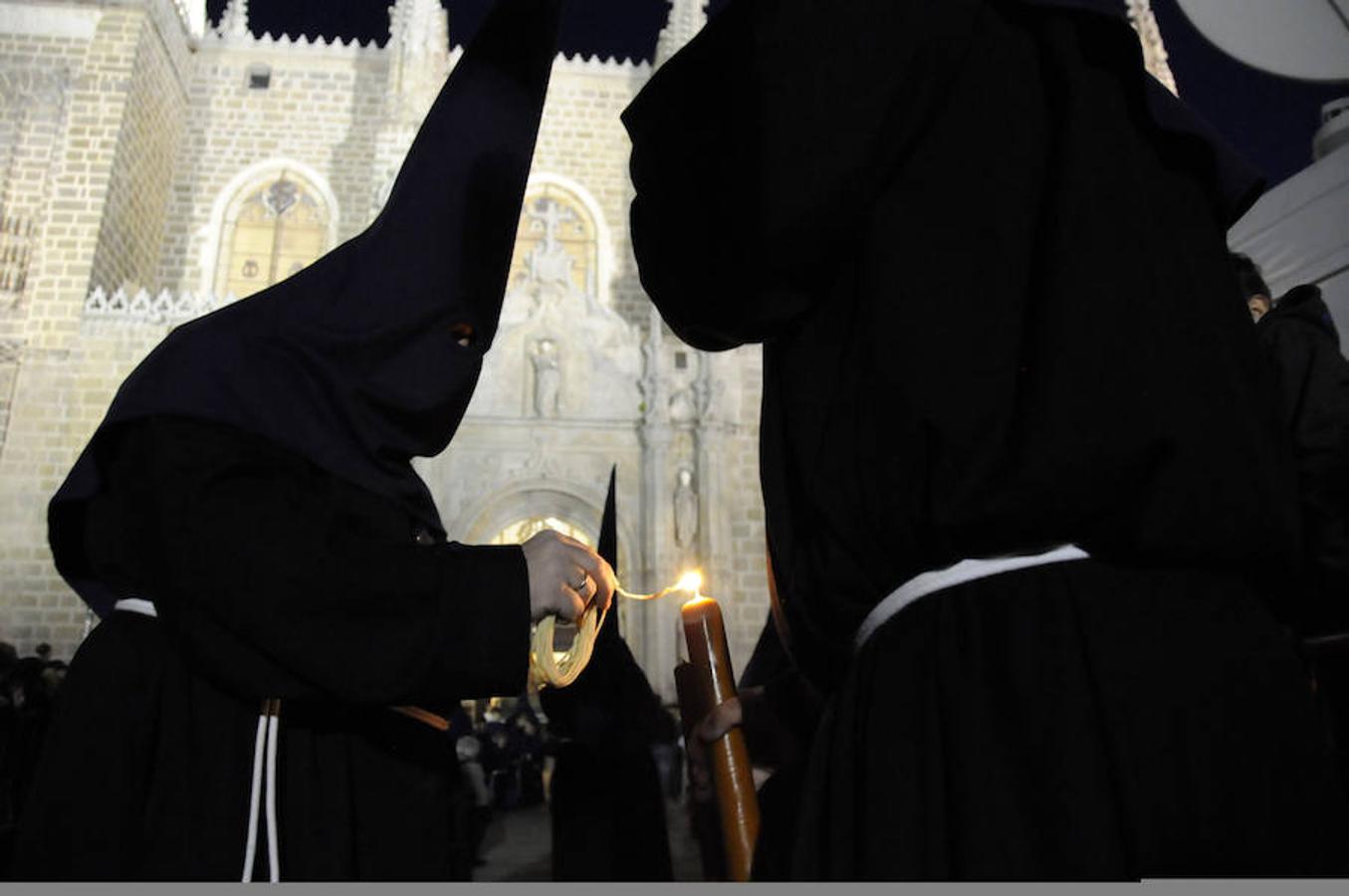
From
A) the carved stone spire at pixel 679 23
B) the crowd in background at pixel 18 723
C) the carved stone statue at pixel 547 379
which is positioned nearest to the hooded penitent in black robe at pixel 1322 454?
the crowd in background at pixel 18 723

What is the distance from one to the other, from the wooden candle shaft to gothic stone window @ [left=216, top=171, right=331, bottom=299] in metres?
16.3

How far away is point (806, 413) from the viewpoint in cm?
108

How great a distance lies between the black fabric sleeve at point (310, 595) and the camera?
46.8 inches

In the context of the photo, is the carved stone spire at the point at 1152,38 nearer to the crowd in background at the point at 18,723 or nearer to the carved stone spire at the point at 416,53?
the carved stone spire at the point at 416,53

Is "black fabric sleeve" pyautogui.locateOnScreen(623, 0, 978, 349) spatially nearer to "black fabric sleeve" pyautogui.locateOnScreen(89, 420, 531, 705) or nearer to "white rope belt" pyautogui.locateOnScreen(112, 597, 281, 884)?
"black fabric sleeve" pyautogui.locateOnScreen(89, 420, 531, 705)

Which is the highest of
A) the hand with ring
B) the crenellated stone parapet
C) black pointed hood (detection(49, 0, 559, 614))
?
the crenellated stone parapet

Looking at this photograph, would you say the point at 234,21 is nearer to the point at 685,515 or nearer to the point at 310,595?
the point at 685,515

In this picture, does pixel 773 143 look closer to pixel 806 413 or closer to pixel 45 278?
pixel 806 413

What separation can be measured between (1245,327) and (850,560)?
45 cm

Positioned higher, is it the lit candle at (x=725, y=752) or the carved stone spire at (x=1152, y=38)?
the carved stone spire at (x=1152, y=38)

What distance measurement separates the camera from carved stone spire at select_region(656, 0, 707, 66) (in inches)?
639

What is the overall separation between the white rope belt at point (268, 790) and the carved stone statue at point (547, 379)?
10615 mm

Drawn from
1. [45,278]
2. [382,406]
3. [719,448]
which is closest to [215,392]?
[382,406]

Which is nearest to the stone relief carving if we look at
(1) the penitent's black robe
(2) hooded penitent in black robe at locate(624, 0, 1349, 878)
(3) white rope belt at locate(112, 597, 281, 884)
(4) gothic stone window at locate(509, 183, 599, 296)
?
(4) gothic stone window at locate(509, 183, 599, 296)
